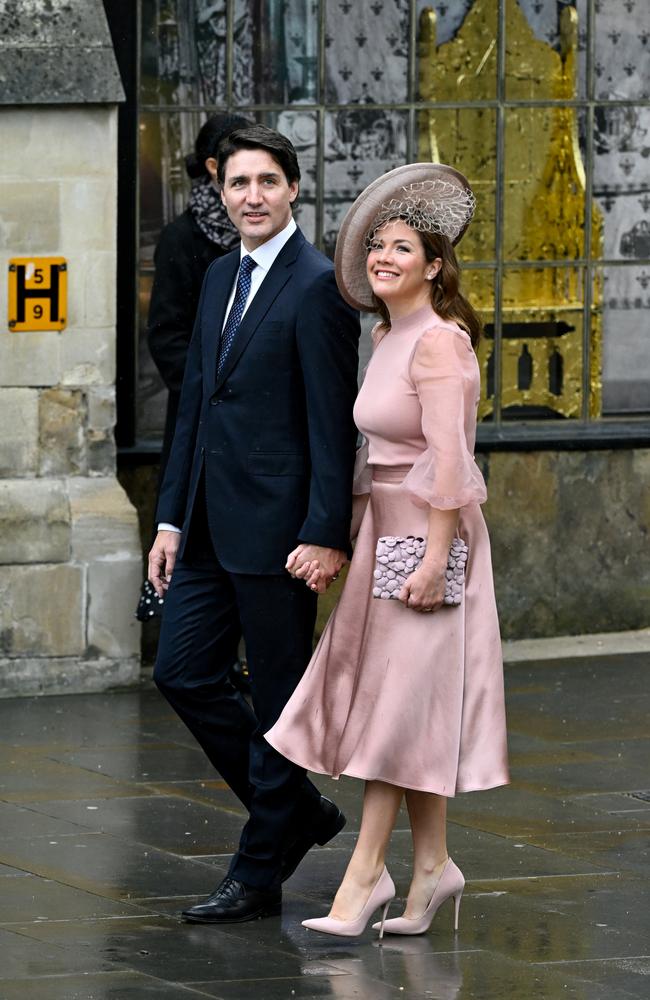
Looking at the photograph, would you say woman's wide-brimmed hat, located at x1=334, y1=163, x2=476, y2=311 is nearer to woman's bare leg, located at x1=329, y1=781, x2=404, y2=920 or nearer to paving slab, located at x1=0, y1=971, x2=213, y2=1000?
woman's bare leg, located at x1=329, y1=781, x2=404, y2=920

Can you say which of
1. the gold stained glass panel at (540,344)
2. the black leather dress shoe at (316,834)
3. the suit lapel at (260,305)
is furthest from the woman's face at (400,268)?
the gold stained glass panel at (540,344)

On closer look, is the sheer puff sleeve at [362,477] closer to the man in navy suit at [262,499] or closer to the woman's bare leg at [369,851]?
the man in navy suit at [262,499]

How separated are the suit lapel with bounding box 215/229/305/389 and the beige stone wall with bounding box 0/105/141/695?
3.19m

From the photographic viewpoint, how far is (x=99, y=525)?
8.91 metres

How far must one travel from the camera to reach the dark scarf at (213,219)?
8.77m

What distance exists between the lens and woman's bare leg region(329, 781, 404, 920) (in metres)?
5.56

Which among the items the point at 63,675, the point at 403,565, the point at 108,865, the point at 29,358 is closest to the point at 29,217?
the point at 29,358

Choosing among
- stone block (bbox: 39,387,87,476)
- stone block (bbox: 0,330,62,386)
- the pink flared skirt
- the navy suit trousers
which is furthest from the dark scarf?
the pink flared skirt

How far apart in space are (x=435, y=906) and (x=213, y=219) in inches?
153

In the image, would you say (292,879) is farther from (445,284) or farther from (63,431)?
(63,431)

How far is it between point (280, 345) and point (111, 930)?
1547 millimetres

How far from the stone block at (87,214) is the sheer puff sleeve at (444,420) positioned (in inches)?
143

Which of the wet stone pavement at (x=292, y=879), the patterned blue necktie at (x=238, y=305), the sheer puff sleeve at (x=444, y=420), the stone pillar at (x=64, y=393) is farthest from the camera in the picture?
the stone pillar at (x=64, y=393)

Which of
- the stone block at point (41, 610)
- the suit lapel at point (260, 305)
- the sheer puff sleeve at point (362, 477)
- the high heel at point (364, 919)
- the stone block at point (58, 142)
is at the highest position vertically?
the stone block at point (58, 142)
